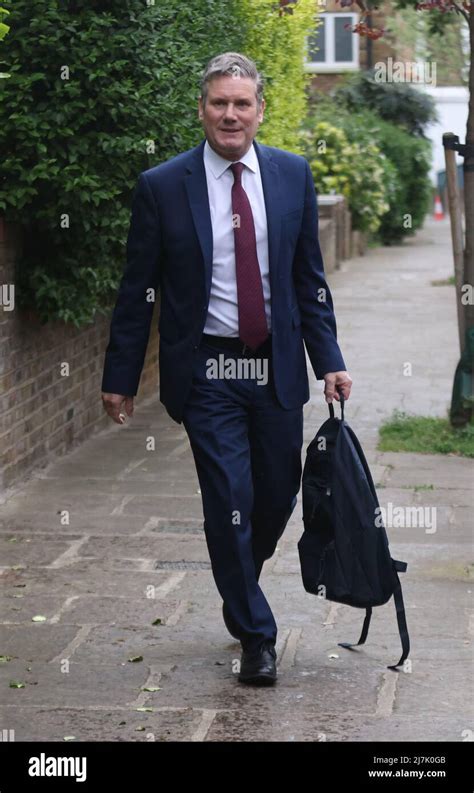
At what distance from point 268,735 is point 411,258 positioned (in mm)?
17023

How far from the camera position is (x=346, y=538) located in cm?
485

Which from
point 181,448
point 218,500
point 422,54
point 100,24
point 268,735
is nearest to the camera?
point 268,735

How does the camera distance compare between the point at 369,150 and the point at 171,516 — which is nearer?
the point at 171,516

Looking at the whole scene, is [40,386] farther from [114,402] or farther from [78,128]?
[114,402]

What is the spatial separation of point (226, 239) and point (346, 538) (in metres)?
1.05

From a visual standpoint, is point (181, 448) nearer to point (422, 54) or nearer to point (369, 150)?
point (369, 150)

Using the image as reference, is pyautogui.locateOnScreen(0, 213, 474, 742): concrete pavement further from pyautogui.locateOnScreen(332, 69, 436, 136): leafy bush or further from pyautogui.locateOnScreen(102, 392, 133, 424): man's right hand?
pyautogui.locateOnScreen(332, 69, 436, 136): leafy bush

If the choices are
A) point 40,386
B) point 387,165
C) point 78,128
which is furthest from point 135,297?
point 387,165

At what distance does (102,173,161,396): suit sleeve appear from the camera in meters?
4.83

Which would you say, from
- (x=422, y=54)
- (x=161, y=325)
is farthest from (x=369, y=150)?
(x=161, y=325)

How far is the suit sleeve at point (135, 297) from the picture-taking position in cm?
483

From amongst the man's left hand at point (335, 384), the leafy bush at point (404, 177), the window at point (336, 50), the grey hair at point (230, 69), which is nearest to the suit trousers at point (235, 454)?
the man's left hand at point (335, 384)

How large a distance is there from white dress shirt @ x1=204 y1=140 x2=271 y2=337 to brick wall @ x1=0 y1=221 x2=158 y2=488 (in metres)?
2.63

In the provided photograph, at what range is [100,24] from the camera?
7027 millimetres
